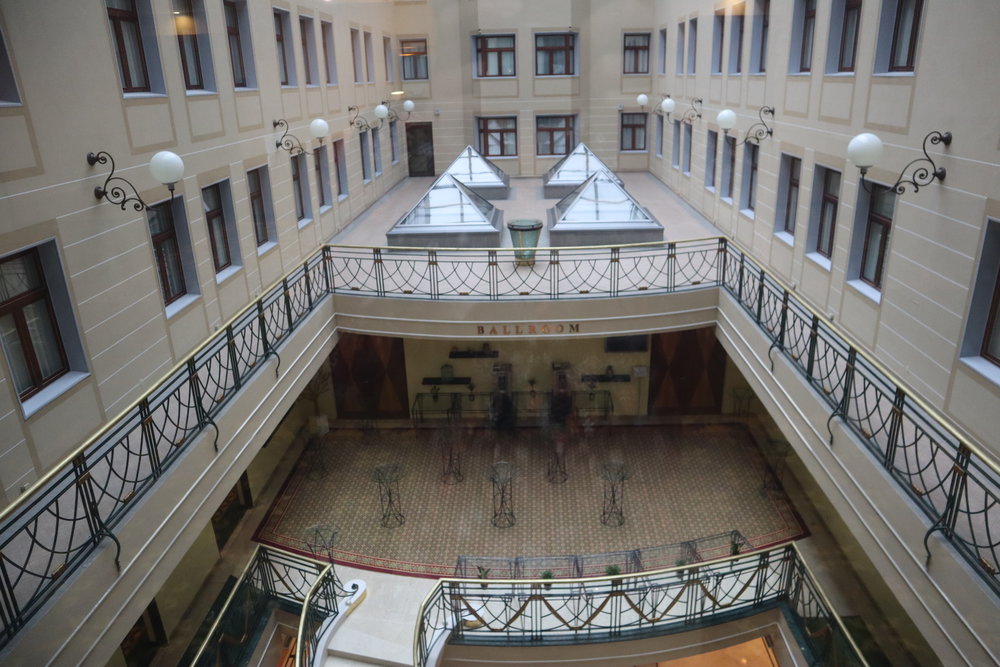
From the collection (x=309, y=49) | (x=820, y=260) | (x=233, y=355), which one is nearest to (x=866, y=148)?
(x=820, y=260)

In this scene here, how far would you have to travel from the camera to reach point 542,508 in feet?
33.0

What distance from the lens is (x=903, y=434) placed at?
161 inches

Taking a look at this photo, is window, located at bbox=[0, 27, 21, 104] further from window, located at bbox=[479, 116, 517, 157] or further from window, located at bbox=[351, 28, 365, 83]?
window, located at bbox=[479, 116, 517, 157]

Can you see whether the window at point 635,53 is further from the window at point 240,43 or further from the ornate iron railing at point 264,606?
the ornate iron railing at point 264,606

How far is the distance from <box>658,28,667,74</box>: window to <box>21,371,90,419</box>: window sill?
14.7m

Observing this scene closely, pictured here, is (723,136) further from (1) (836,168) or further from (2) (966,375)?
(2) (966,375)

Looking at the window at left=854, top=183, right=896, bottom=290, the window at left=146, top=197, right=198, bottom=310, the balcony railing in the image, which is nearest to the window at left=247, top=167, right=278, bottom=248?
the balcony railing

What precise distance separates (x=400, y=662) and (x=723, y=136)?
9488 millimetres

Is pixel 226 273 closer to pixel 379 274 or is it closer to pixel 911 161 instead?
pixel 379 274

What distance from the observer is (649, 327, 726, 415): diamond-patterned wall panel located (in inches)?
480

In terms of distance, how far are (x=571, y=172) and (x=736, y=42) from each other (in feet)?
16.1

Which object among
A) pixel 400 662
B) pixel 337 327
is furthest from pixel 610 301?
pixel 400 662

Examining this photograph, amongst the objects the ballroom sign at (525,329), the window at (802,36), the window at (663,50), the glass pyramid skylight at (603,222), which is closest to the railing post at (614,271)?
the ballroom sign at (525,329)

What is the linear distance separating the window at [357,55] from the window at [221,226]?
676 centimetres
